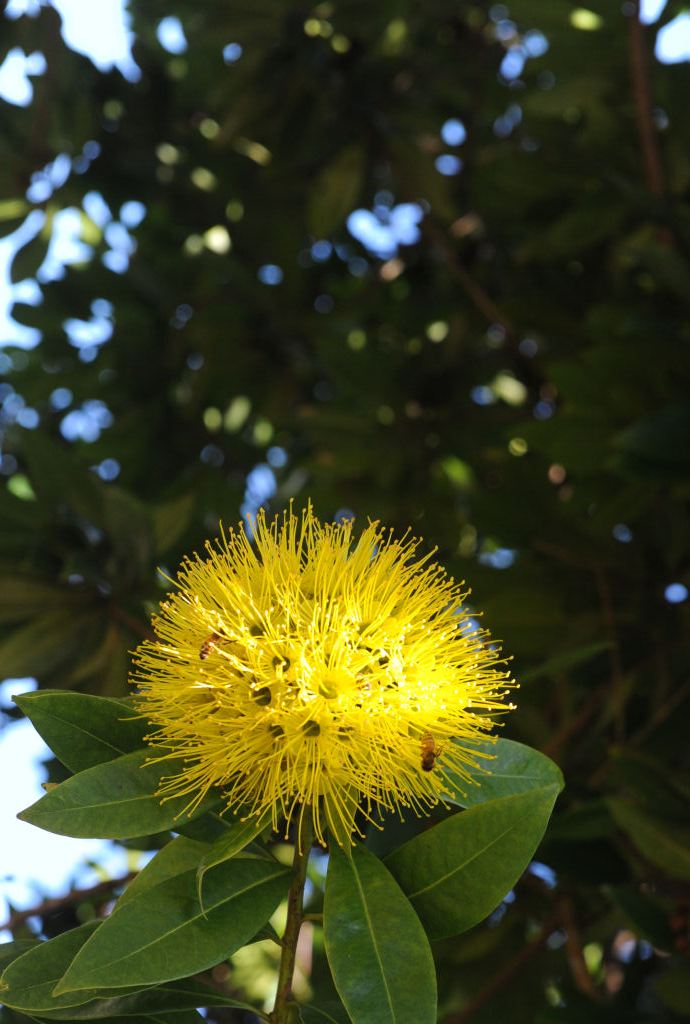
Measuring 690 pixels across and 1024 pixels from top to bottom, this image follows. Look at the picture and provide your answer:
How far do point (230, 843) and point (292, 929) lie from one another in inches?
6.9

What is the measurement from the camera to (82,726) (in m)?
1.38

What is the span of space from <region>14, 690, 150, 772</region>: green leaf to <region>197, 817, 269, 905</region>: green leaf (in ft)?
0.63

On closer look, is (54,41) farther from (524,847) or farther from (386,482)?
(524,847)

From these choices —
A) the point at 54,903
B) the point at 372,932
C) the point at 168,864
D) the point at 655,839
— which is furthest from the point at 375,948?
the point at 54,903

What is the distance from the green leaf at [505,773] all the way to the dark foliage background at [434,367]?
453 millimetres

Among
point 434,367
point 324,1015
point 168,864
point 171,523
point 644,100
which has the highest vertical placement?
point 644,100

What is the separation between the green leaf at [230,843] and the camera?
4.03 feet

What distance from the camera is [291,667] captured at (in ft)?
4.33

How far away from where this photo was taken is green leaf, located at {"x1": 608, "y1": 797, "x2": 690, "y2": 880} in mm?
2078

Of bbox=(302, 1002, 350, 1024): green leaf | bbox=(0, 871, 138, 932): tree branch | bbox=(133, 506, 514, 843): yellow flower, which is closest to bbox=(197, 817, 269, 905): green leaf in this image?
bbox=(133, 506, 514, 843): yellow flower

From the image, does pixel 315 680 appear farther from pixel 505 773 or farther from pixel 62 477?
pixel 62 477

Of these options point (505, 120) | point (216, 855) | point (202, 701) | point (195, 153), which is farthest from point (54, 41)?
point (216, 855)

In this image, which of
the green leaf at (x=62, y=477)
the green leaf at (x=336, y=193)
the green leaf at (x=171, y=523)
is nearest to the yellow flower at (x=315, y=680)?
the green leaf at (x=171, y=523)

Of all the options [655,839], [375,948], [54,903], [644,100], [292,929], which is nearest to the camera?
A: [375,948]
